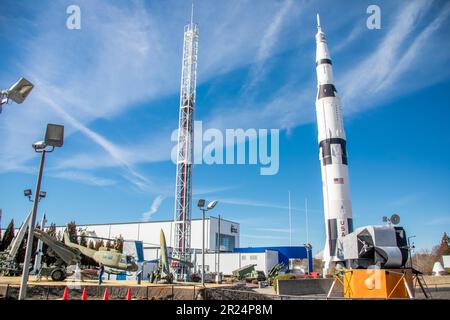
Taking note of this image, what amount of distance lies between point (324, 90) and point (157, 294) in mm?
25509

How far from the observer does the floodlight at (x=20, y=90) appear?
327 inches

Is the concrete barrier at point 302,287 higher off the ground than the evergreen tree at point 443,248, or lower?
lower

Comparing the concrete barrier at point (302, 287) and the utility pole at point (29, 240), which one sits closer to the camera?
the utility pole at point (29, 240)

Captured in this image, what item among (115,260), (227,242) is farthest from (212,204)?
(227,242)

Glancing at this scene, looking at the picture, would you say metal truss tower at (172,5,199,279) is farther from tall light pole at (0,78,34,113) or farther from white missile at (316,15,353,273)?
tall light pole at (0,78,34,113)

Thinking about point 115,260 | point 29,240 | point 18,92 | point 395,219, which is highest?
point 18,92

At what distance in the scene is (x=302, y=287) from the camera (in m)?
26.4

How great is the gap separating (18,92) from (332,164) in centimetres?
2868

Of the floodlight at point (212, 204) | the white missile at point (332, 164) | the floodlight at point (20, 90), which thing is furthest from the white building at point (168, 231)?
the floodlight at point (20, 90)

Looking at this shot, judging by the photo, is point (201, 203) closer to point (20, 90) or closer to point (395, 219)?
point (395, 219)

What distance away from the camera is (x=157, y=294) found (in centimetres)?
1870

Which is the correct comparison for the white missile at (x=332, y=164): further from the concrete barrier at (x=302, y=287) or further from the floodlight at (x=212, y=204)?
the floodlight at (x=212, y=204)

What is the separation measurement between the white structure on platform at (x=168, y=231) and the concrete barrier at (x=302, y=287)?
1414 inches
